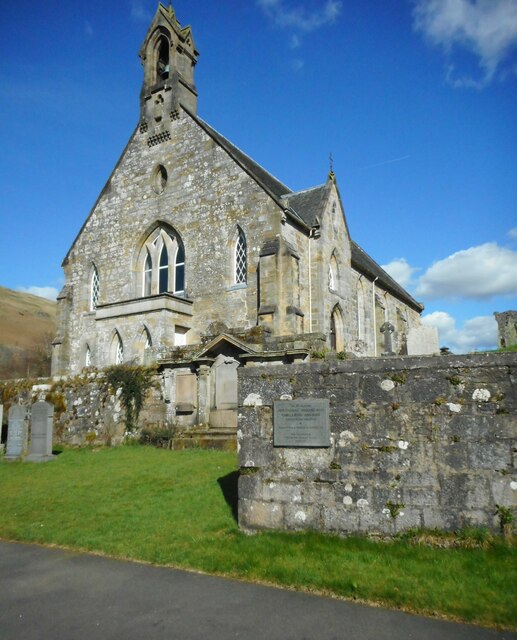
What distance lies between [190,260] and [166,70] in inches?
467

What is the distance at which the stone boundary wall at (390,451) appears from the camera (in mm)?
6176

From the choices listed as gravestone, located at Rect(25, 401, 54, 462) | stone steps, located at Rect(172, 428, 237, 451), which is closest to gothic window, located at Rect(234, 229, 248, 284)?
stone steps, located at Rect(172, 428, 237, 451)

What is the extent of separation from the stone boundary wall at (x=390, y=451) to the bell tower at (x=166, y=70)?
2387 cm

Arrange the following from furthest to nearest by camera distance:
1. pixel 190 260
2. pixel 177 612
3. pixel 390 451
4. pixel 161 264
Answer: pixel 161 264 < pixel 190 260 < pixel 390 451 < pixel 177 612

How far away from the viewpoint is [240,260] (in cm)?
2384

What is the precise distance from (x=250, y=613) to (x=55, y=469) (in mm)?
10449

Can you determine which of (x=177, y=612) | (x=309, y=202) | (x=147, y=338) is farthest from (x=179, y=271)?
(x=177, y=612)

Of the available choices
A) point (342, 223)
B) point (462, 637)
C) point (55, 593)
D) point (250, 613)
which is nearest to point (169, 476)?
point (55, 593)

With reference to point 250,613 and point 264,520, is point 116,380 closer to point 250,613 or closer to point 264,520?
point 264,520

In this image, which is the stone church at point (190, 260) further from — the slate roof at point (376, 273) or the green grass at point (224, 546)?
the green grass at point (224, 546)

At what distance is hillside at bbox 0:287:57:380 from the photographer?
178 ft

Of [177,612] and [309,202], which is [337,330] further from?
[177,612]

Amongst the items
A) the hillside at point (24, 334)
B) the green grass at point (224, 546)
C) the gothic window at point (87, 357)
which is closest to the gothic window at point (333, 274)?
the gothic window at point (87, 357)

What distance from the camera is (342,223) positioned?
1110 inches
